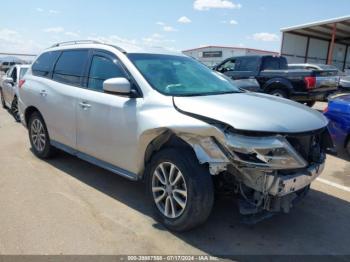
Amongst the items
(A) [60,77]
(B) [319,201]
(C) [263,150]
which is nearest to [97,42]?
(A) [60,77]

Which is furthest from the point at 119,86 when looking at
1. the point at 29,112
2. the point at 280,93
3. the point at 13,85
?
the point at 280,93

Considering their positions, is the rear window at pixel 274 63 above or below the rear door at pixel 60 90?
above

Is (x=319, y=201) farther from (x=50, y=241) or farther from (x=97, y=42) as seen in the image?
(x=97, y=42)

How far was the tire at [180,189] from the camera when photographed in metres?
3.40

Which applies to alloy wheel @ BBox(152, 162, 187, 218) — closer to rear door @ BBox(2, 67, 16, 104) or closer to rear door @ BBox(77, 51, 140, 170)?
rear door @ BBox(77, 51, 140, 170)

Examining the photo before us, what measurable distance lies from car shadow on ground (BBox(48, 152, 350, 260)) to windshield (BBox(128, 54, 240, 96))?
1.39 metres

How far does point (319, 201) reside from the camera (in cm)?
466

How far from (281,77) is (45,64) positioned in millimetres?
7603

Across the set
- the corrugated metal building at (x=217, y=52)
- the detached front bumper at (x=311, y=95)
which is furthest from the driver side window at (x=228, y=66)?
the corrugated metal building at (x=217, y=52)

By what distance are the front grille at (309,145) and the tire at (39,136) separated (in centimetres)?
380

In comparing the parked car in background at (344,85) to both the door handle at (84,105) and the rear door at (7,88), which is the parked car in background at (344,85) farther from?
the door handle at (84,105)

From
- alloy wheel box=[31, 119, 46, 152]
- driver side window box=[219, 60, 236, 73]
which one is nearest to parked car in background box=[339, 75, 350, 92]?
driver side window box=[219, 60, 236, 73]

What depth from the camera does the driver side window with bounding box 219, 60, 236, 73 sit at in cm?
1263

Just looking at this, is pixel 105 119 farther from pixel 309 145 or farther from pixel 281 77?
pixel 281 77
